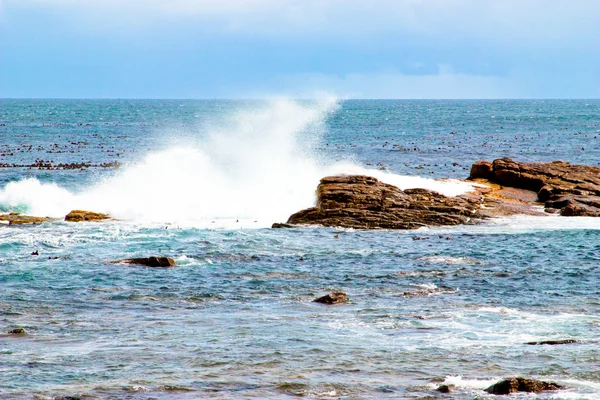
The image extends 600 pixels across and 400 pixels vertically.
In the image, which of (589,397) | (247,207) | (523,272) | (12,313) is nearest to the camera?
(589,397)

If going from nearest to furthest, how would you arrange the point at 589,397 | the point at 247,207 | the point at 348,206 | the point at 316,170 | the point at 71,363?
the point at 589,397
the point at 71,363
the point at 348,206
the point at 247,207
the point at 316,170

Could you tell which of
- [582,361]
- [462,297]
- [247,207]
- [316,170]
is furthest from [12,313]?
[316,170]

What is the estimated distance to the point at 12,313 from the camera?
85.0 feet

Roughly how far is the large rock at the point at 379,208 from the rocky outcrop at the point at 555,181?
5.03 m

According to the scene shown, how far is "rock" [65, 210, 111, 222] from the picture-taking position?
44406 millimetres

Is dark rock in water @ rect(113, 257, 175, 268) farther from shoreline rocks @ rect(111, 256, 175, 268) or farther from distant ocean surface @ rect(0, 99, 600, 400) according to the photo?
distant ocean surface @ rect(0, 99, 600, 400)

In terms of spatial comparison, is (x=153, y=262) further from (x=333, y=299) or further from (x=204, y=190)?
(x=204, y=190)

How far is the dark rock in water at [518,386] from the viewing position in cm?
1848

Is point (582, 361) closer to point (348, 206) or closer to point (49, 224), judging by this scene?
point (348, 206)

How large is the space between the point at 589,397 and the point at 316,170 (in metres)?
39.2

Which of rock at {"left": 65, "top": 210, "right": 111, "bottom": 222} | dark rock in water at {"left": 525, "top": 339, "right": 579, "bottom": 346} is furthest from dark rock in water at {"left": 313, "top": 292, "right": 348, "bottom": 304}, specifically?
rock at {"left": 65, "top": 210, "right": 111, "bottom": 222}

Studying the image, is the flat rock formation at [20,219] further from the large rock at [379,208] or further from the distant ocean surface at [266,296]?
the large rock at [379,208]

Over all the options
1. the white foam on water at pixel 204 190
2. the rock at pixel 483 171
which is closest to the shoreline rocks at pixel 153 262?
the white foam on water at pixel 204 190

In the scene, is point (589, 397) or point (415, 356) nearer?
point (589, 397)
